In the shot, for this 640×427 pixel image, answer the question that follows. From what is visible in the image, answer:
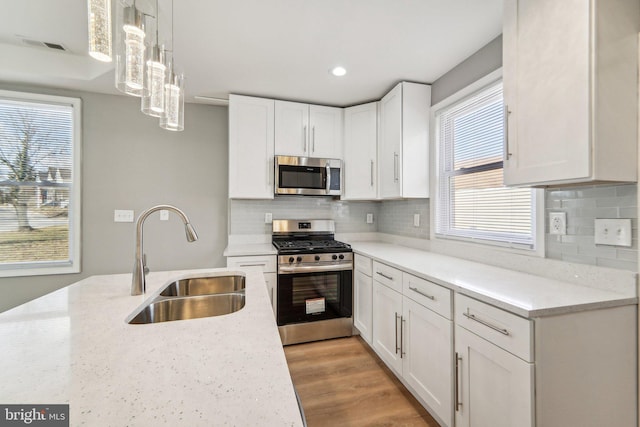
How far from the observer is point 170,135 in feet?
9.83

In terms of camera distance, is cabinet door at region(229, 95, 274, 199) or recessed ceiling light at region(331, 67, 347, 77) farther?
cabinet door at region(229, 95, 274, 199)

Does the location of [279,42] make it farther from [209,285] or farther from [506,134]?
[209,285]

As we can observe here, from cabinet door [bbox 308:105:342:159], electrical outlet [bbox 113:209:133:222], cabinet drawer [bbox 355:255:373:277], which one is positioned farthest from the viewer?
cabinet door [bbox 308:105:342:159]

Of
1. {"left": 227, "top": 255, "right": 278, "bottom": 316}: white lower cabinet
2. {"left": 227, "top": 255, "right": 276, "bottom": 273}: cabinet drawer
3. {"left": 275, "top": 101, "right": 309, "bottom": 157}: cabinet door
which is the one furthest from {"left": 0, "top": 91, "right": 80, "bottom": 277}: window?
{"left": 275, "top": 101, "right": 309, "bottom": 157}: cabinet door

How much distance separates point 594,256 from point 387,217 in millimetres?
2005

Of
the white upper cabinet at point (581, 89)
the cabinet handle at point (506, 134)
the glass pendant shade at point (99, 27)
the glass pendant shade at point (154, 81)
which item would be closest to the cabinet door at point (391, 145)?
the cabinet handle at point (506, 134)

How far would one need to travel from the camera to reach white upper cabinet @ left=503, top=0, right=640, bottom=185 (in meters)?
1.10

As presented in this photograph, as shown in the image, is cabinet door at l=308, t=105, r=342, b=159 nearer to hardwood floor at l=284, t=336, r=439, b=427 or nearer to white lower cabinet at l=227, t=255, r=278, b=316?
white lower cabinet at l=227, t=255, r=278, b=316

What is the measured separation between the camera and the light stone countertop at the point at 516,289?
3.57ft

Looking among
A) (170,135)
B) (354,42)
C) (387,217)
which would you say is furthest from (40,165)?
(387,217)

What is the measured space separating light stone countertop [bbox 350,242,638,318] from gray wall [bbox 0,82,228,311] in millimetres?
2264

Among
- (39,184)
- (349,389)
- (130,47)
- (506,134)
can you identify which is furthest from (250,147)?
(349,389)

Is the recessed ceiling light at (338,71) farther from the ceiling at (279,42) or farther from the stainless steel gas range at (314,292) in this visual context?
the stainless steel gas range at (314,292)

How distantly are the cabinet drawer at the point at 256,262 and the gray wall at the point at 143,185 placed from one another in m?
0.76
